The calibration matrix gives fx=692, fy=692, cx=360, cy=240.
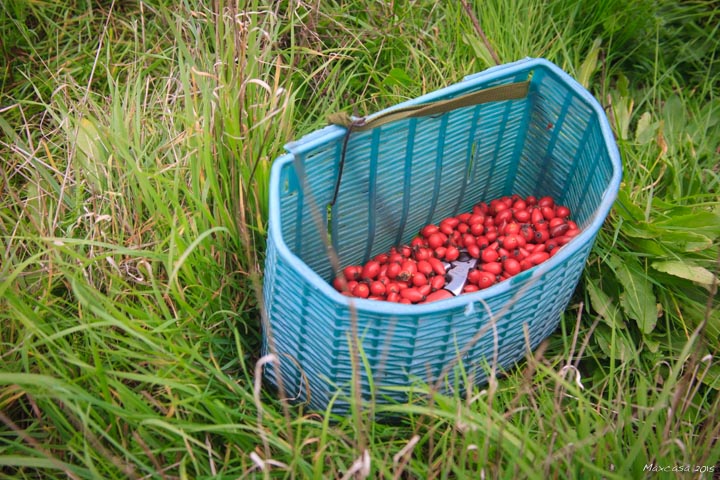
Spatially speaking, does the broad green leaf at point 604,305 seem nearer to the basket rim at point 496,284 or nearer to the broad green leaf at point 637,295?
the broad green leaf at point 637,295

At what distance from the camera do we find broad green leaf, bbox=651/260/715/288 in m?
2.23

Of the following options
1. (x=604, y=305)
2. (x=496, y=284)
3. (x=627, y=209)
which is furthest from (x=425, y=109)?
(x=604, y=305)

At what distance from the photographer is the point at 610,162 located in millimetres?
2143

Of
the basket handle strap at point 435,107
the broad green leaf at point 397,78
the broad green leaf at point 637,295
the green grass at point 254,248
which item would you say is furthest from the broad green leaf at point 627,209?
the broad green leaf at point 397,78

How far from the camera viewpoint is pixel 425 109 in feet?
7.25

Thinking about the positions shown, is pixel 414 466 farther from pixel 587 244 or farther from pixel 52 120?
pixel 52 120

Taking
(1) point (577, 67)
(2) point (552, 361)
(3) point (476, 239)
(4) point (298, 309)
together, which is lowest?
(2) point (552, 361)

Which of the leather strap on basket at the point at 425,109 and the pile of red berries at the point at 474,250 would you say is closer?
the leather strap on basket at the point at 425,109

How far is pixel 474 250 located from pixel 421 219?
252mm

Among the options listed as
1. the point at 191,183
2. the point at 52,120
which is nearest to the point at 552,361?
the point at 191,183

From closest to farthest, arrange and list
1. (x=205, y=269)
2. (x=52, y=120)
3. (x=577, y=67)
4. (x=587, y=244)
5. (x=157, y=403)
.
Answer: (x=157, y=403)
(x=587, y=244)
(x=205, y=269)
(x=52, y=120)
(x=577, y=67)

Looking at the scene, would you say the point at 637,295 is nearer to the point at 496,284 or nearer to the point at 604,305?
the point at 604,305

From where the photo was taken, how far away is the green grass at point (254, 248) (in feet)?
5.76

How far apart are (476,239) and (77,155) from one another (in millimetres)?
1438
